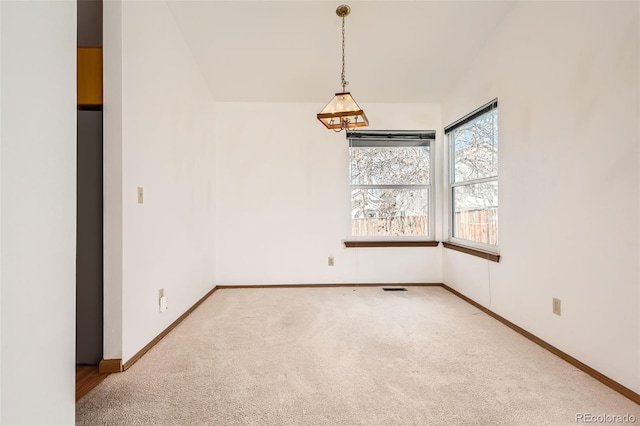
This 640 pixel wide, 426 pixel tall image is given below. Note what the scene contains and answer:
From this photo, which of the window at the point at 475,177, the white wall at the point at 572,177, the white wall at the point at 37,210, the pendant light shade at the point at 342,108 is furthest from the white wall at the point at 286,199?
the white wall at the point at 37,210

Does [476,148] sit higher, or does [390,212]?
[476,148]

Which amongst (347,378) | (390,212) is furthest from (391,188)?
(347,378)

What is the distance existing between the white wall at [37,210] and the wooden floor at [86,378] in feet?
2.79

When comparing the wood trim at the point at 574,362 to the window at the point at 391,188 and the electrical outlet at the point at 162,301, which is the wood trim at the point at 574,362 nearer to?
the window at the point at 391,188

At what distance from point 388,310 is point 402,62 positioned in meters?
2.65

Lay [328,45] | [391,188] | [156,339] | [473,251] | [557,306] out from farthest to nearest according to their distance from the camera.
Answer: [391,188] < [473,251] < [328,45] < [156,339] < [557,306]

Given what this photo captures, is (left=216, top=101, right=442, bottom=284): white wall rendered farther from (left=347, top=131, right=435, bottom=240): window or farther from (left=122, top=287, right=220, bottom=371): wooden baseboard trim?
(left=122, top=287, right=220, bottom=371): wooden baseboard trim

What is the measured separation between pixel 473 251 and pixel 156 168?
308 cm

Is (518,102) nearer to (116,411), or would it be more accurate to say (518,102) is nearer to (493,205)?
(493,205)

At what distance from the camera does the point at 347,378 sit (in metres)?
1.77

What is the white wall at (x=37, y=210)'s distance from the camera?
2.53ft

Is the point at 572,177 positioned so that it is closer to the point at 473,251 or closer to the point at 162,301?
the point at 473,251

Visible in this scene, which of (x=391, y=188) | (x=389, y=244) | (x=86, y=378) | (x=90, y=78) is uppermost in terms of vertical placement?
(x=90, y=78)

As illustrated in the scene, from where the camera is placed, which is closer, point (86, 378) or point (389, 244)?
point (86, 378)
